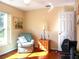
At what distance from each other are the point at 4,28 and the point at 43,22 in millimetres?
2281

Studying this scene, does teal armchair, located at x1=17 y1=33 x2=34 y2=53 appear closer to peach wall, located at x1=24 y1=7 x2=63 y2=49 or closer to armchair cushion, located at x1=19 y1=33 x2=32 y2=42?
armchair cushion, located at x1=19 y1=33 x2=32 y2=42

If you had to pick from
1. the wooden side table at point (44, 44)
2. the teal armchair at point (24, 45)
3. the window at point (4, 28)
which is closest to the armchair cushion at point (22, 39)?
the teal armchair at point (24, 45)

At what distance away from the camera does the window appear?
6.05m

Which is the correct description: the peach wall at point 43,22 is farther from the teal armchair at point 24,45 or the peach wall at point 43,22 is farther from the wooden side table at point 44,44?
the teal armchair at point 24,45

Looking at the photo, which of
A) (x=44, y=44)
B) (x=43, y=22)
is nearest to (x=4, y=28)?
(x=44, y=44)

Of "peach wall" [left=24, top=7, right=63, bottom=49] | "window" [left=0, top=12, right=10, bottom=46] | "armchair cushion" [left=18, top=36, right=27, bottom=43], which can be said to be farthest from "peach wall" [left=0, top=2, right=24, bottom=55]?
"peach wall" [left=24, top=7, right=63, bottom=49]

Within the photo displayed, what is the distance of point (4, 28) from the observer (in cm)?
620

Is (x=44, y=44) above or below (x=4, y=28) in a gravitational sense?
below

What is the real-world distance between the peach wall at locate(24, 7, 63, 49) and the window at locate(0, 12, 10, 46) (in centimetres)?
169

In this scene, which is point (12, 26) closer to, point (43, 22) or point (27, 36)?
point (27, 36)

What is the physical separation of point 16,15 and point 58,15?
7.53ft

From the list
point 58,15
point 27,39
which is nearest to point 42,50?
point 27,39

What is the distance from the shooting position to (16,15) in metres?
7.09

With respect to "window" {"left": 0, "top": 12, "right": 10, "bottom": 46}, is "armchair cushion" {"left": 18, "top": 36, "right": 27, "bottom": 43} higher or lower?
lower
